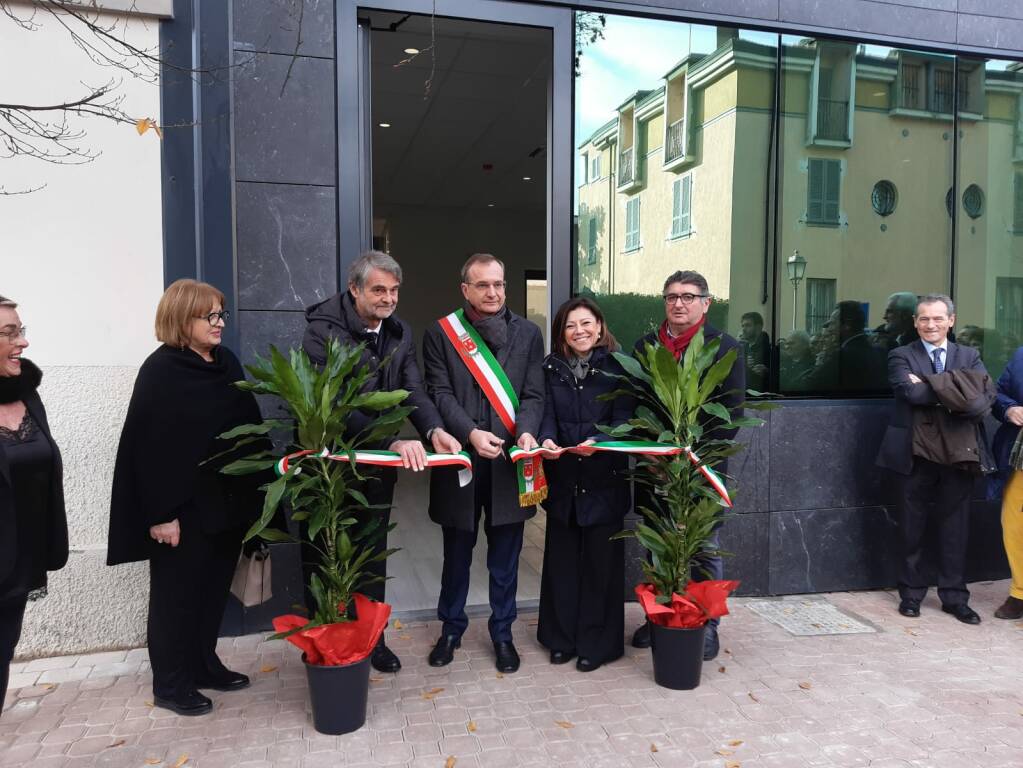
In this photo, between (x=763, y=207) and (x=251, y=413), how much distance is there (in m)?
3.64

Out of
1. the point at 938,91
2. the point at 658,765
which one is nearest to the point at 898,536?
Result: the point at 658,765

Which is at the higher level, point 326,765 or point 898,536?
point 898,536

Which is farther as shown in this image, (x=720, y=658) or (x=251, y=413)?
(x=720, y=658)

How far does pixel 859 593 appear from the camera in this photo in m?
5.23

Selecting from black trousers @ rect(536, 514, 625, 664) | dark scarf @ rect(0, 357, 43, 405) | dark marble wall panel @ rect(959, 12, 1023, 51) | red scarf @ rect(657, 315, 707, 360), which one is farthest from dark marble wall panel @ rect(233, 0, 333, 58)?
dark marble wall panel @ rect(959, 12, 1023, 51)

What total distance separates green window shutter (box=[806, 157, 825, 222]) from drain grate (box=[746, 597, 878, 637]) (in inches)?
103

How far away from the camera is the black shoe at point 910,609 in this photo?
4.74 meters

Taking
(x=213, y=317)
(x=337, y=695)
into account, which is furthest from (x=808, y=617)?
(x=213, y=317)

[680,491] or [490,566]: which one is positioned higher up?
[680,491]

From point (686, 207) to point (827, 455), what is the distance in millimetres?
1951

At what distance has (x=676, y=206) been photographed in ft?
17.1

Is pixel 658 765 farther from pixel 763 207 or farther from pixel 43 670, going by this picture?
pixel 763 207

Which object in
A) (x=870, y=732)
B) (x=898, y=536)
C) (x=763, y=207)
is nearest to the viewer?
(x=870, y=732)

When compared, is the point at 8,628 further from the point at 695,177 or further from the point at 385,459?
the point at 695,177
